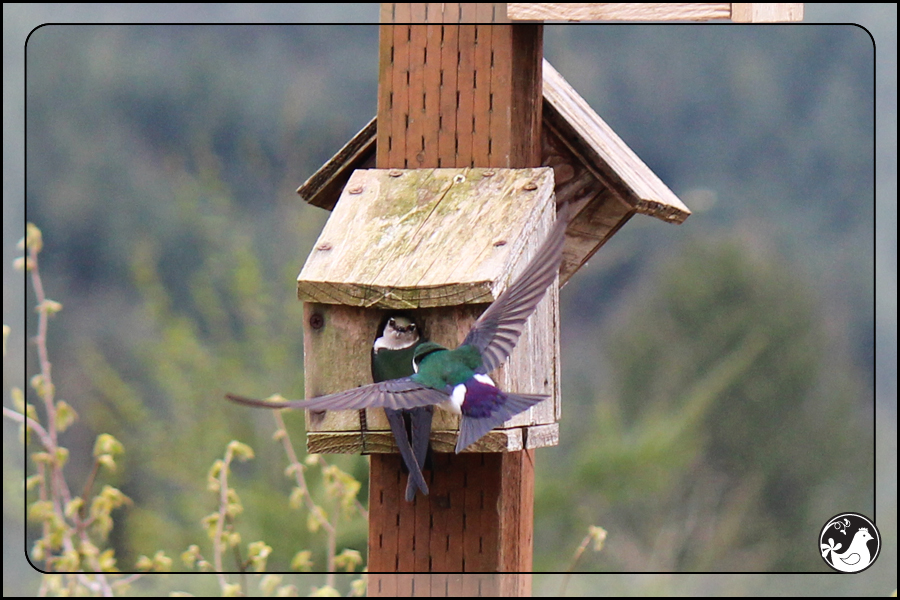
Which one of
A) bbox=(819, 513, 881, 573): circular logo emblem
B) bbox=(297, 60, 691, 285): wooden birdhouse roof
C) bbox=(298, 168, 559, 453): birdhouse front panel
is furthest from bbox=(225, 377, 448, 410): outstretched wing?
bbox=(819, 513, 881, 573): circular logo emblem

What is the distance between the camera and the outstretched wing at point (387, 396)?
2.02 meters

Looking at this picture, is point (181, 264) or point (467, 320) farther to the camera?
point (181, 264)

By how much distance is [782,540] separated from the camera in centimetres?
1137

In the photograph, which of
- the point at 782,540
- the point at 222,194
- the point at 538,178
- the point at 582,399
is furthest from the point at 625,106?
the point at 538,178

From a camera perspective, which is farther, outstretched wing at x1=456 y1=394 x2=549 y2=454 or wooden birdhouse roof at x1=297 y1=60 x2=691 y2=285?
wooden birdhouse roof at x1=297 y1=60 x2=691 y2=285

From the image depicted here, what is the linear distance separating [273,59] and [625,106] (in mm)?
4619

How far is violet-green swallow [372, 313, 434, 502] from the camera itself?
2.17 meters

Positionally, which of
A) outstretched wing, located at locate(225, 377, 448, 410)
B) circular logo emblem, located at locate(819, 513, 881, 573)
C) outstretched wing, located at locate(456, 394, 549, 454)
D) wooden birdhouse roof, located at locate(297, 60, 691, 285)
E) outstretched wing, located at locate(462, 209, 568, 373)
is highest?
wooden birdhouse roof, located at locate(297, 60, 691, 285)

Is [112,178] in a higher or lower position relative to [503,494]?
higher

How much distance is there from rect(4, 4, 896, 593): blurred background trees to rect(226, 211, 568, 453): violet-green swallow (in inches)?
141

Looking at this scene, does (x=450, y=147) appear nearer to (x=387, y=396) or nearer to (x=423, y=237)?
(x=423, y=237)

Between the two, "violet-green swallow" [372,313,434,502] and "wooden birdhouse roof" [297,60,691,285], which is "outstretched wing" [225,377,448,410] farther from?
"wooden birdhouse roof" [297,60,691,285]

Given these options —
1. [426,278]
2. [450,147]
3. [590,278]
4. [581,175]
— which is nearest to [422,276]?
[426,278]

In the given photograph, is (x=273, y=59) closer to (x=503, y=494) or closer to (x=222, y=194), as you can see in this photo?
(x=222, y=194)
